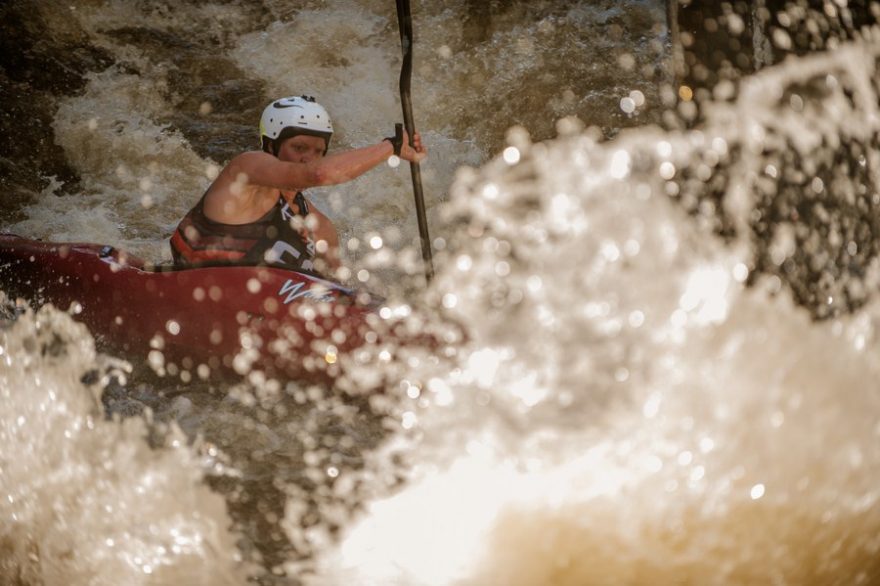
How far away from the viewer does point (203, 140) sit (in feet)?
20.1

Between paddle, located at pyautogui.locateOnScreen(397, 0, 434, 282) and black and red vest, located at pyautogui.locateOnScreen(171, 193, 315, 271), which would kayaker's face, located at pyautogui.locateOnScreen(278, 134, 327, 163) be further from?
paddle, located at pyautogui.locateOnScreen(397, 0, 434, 282)

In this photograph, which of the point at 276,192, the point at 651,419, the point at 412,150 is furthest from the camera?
the point at 276,192

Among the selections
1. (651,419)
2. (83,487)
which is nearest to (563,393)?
(651,419)

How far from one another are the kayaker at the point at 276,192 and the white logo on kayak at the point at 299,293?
127 millimetres

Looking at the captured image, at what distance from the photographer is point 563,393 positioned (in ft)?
10.6

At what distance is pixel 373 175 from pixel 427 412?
312cm

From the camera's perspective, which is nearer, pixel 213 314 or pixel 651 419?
pixel 651 419

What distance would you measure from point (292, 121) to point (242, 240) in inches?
22.1

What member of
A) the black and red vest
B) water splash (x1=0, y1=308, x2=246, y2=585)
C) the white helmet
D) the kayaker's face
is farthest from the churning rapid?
the white helmet

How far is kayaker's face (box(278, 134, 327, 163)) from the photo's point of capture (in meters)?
3.54

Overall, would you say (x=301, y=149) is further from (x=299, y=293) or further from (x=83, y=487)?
(x=83, y=487)

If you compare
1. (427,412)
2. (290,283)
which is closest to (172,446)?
(290,283)

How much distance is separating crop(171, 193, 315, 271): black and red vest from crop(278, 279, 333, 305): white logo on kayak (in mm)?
184

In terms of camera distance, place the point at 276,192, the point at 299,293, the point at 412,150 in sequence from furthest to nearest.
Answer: the point at 276,192, the point at 412,150, the point at 299,293
